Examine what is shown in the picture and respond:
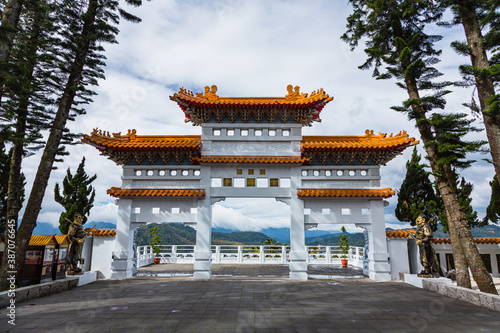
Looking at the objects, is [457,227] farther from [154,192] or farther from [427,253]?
[154,192]

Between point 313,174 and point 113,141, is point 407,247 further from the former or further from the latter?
point 113,141

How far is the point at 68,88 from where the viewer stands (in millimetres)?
9648

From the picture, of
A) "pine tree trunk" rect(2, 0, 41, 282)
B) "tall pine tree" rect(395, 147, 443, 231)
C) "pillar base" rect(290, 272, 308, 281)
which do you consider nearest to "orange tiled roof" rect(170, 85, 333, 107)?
"pine tree trunk" rect(2, 0, 41, 282)

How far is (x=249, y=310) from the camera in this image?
6754 mm

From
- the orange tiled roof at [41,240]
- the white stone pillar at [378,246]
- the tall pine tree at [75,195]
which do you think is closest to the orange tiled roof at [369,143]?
the white stone pillar at [378,246]

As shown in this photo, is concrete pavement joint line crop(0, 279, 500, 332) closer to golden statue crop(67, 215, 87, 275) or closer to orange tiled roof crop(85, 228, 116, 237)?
golden statue crop(67, 215, 87, 275)

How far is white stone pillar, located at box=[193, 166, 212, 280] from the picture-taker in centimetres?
1121

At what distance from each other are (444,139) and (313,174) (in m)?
4.67

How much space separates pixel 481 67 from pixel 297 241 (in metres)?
8.07

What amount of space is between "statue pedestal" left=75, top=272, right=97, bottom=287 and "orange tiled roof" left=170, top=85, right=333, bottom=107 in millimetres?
7296

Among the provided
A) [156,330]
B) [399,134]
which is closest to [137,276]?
[156,330]

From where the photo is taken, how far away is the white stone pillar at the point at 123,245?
11.3m

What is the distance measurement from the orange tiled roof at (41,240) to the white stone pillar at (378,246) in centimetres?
1123

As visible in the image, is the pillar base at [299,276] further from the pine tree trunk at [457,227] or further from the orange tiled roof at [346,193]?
the pine tree trunk at [457,227]
